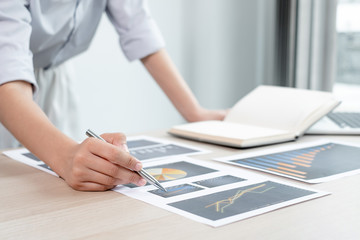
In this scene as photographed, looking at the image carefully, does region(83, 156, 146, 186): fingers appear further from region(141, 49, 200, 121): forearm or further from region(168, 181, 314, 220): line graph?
region(141, 49, 200, 121): forearm

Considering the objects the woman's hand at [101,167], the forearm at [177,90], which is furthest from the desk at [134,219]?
the forearm at [177,90]

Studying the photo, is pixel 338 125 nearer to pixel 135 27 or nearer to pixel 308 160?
pixel 308 160

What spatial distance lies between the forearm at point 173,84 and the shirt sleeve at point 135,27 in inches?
1.3

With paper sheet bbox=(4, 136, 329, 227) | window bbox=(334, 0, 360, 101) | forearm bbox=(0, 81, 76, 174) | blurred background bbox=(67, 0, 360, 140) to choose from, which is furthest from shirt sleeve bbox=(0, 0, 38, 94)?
window bbox=(334, 0, 360, 101)

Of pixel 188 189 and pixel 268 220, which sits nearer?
pixel 268 220

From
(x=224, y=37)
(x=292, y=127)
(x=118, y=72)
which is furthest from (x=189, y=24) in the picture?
(x=292, y=127)

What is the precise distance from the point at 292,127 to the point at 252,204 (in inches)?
21.4

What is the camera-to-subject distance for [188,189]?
786 mm

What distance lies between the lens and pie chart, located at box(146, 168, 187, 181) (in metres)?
0.86

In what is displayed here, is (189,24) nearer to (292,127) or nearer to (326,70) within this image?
(326,70)

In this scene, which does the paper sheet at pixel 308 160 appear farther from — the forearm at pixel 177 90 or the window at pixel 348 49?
the window at pixel 348 49

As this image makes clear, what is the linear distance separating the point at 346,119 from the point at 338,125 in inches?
2.7

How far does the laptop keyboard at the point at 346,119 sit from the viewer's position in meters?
1.31

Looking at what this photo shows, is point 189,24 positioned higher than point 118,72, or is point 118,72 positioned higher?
point 189,24
